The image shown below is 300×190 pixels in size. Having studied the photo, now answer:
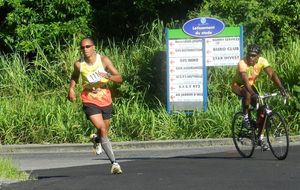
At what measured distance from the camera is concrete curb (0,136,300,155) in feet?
50.8

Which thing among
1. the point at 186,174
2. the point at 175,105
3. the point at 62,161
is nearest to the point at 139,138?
the point at 175,105

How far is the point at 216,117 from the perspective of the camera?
16.2 metres

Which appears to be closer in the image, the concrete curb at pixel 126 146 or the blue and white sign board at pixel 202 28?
the concrete curb at pixel 126 146

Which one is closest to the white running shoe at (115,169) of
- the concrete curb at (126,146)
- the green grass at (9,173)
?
the green grass at (9,173)

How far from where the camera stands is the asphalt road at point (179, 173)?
9672mm

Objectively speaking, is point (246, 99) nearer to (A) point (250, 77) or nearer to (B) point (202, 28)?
(A) point (250, 77)

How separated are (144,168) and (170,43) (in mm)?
5819

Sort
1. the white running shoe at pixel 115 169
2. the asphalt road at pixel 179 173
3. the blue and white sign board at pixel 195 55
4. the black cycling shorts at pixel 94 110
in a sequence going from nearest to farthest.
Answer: the asphalt road at pixel 179 173 → the black cycling shorts at pixel 94 110 → the white running shoe at pixel 115 169 → the blue and white sign board at pixel 195 55

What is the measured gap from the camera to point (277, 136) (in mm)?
12109

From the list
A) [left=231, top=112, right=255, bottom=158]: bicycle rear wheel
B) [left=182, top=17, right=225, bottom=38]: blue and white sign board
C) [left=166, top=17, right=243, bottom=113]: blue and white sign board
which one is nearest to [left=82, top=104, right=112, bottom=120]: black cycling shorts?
[left=231, top=112, right=255, bottom=158]: bicycle rear wheel

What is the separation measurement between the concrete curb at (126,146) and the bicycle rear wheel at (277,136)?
10.7ft

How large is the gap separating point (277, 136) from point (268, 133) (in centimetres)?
14

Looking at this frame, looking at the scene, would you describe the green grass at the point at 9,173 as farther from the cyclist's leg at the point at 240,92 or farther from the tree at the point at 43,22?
the tree at the point at 43,22

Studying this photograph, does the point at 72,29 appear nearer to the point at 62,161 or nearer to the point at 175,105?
the point at 175,105
